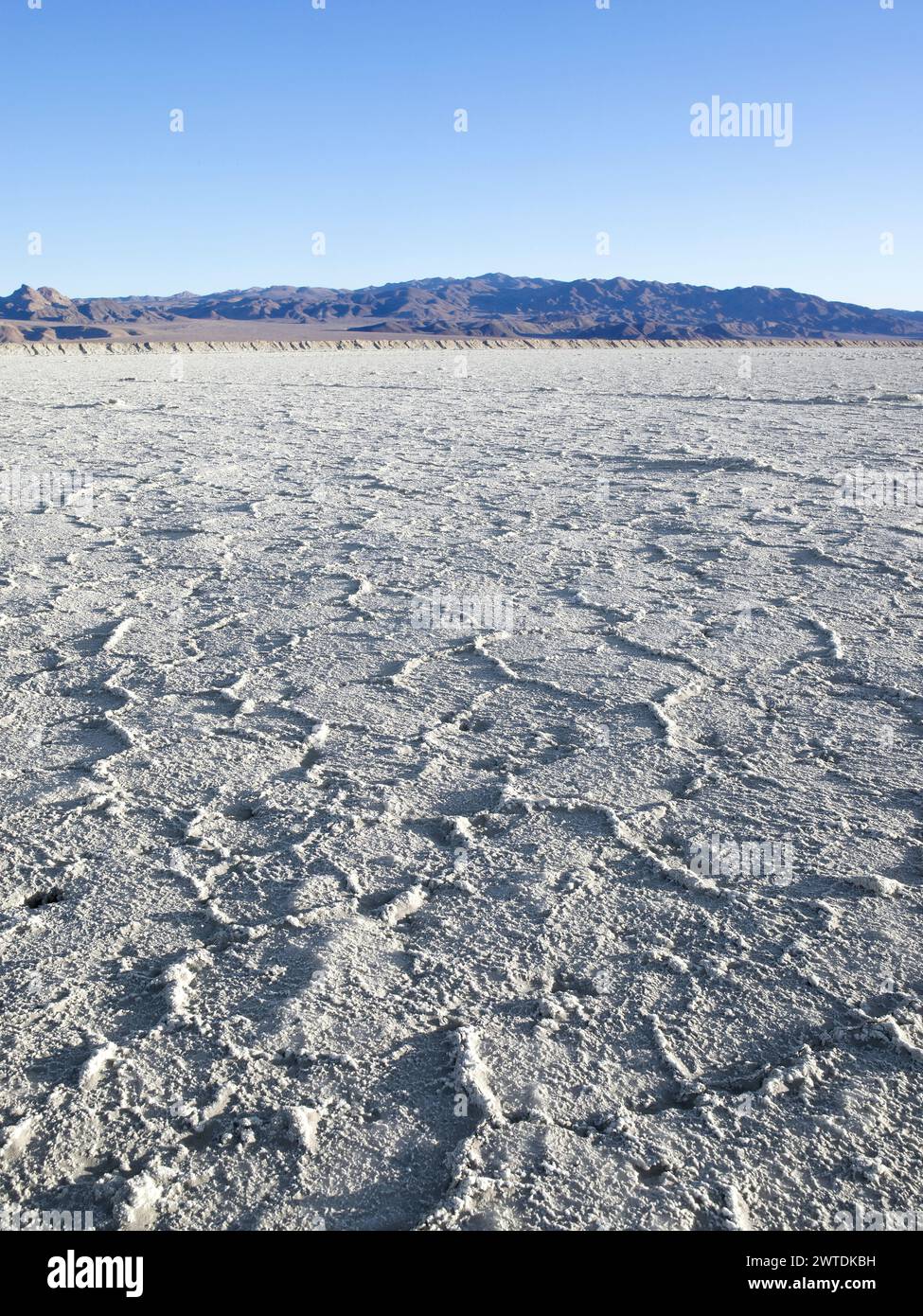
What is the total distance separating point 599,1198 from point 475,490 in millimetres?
5382

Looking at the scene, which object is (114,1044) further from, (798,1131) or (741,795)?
(741,795)

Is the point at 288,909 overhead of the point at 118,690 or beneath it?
beneath

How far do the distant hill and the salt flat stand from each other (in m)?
126

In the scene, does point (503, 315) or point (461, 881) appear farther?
point (503, 315)

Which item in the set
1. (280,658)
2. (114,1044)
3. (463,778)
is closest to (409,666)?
(280,658)

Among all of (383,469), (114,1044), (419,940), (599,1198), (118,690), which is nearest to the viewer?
(599,1198)

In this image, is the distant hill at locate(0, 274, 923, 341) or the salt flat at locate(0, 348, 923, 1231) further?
the distant hill at locate(0, 274, 923, 341)

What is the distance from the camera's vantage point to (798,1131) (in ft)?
4.67

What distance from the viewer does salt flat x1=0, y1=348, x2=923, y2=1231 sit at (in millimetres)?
1385

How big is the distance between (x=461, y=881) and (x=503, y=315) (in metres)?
190

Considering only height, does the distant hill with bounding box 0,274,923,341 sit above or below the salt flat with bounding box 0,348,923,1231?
above

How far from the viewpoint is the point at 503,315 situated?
18100 cm

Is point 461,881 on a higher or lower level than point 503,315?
lower

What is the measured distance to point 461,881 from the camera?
204cm
